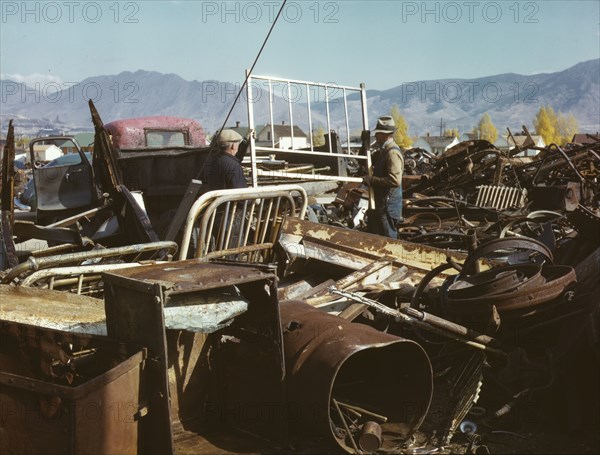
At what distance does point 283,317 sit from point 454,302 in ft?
4.06

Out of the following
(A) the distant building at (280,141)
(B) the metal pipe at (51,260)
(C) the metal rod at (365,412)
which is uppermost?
(A) the distant building at (280,141)

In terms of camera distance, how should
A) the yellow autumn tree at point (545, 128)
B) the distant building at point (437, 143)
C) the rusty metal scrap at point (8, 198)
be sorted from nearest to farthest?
1. the rusty metal scrap at point (8, 198)
2. the distant building at point (437, 143)
3. the yellow autumn tree at point (545, 128)

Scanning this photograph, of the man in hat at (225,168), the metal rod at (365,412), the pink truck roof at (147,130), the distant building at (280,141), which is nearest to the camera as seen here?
the metal rod at (365,412)

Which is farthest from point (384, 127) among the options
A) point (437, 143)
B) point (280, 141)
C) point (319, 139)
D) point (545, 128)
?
point (545, 128)

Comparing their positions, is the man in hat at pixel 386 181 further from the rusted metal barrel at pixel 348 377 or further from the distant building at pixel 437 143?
the distant building at pixel 437 143

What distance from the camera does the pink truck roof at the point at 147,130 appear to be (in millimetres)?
11234

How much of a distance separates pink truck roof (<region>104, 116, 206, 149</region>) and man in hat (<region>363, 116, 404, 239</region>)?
4750mm

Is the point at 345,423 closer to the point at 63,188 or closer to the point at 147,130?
the point at 63,188

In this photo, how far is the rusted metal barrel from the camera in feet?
10.6

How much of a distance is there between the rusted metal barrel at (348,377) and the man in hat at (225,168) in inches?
113

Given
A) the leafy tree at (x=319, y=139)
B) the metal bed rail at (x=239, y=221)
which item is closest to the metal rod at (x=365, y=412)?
the metal bed rail at (x=239, y=221)

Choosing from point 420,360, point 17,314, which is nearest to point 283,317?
point 420,360

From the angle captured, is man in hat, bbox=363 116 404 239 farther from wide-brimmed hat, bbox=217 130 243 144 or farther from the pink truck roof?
the pink truck roof

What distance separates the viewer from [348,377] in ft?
13.3
